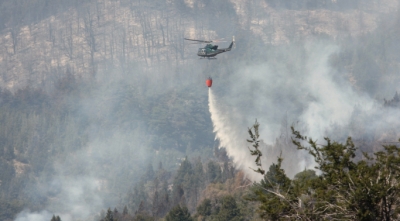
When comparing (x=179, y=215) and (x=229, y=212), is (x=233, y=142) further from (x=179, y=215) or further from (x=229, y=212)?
(x=229, y=212)

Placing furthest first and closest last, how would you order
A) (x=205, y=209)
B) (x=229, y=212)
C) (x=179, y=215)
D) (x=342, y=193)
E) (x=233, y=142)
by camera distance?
(x=233, y=142)
(x=205, y=209)
(x=179, y=215)
(x=229, y=212)
(x=342, y=193)

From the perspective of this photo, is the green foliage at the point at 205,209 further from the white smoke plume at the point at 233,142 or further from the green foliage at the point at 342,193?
the green foliage at the point at 342,193

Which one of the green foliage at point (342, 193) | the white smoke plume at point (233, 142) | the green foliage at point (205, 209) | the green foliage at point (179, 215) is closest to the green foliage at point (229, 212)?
the green foliage at point (179, 215)

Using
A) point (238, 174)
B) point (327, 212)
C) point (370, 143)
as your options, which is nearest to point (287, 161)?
point (238, 174)

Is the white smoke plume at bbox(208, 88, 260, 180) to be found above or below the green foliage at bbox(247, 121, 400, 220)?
below

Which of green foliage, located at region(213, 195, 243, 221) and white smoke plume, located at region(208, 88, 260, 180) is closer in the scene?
green foliage, located at region(213, 195, 243, 221)

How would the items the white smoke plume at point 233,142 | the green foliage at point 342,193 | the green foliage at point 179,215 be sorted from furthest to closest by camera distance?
the white smoke plume at point 233,142
the green foliage at point 179,215
the green foliage at point 342,193

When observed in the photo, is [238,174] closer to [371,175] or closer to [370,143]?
[370,143]

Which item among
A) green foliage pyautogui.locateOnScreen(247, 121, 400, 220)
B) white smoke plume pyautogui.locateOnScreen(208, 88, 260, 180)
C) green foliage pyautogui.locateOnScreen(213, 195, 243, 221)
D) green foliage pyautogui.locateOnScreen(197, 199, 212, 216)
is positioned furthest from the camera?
white smoke plume pyautogui.locateOnScreen(208, 88, 260, 180)

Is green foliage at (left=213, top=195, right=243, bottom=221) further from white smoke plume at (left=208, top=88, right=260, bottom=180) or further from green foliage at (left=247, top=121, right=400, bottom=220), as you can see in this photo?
green foliage at (left=247, top=121, right=400, bottom=220)

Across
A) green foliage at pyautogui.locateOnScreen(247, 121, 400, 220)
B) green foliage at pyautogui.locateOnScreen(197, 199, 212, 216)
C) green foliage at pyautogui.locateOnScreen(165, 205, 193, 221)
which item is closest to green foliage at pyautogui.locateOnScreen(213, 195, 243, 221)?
green foliage at pyautogui.locateOnScreen(165, 205, 193, 221)

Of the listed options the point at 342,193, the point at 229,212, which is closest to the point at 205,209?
the point at 229,212

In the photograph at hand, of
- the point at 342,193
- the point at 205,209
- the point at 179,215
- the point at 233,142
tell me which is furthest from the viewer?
the point at 233,142

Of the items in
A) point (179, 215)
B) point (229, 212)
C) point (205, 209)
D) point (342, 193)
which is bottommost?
point (205, 209)
